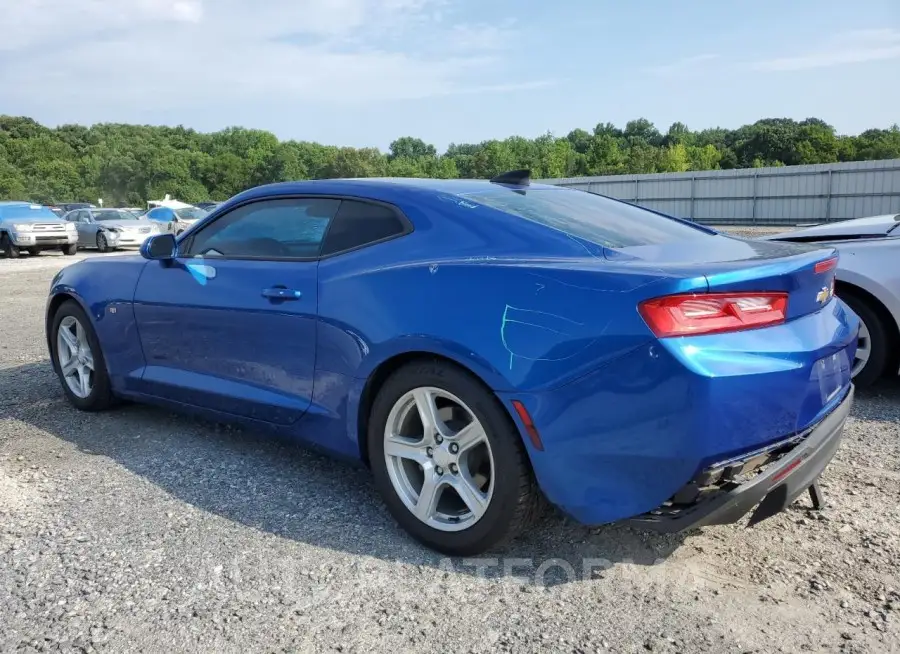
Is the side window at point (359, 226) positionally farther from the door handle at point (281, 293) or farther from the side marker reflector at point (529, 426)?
the side marker reflector at point (529, 426)

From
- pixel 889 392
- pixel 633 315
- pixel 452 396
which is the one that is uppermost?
pixel 633 315

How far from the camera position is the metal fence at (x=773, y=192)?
1040 inches

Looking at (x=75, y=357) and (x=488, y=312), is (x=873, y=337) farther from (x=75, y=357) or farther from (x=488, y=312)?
(x=75, y=357)

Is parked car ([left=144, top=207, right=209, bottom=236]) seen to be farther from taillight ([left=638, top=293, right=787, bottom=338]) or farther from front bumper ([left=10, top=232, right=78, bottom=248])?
taillight ([left=638, top=293, right=787, bottom=338])

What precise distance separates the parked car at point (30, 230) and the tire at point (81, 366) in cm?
1818

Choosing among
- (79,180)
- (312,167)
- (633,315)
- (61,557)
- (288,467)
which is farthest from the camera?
(312,167)

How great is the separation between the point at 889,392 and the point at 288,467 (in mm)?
3943

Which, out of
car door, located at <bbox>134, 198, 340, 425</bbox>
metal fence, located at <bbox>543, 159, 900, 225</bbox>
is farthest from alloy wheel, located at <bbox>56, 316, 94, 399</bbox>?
metal fence, located at <bbox>543, 159, 900, 225</bbox>

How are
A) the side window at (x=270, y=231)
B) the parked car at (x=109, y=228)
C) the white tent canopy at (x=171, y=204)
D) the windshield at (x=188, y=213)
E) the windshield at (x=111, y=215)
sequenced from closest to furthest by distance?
the side window at (x=270, y=231), the parked car at (x=109, y=228), the windshield at (x=111, y=215), the windshield at (x=188, y=213), the white tent canopy at (x=171, y=204)

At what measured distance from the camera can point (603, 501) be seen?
2.57 m

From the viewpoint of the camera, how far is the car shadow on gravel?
297cm

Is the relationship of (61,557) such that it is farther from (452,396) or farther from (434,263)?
(434,263)

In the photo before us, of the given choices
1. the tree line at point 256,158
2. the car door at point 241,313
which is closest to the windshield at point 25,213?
the car door at point 241,313

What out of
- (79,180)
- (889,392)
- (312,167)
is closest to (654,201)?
(889,392)
